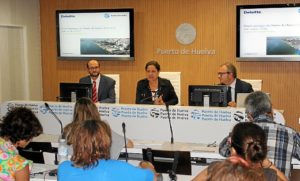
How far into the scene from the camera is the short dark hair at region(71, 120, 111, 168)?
237cm

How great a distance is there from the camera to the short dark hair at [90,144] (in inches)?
93.4

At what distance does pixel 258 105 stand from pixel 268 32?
394 centimetres

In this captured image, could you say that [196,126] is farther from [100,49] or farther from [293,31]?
[100,49]

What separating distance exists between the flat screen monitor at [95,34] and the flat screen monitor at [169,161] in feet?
13.5

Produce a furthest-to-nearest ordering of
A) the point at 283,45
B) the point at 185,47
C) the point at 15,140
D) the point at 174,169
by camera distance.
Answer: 1. the point at 185,47
2. the point at 283,45
3. the point at 174,169
4. the point at 15,140

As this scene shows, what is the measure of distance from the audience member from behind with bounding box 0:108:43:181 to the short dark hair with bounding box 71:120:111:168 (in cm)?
63

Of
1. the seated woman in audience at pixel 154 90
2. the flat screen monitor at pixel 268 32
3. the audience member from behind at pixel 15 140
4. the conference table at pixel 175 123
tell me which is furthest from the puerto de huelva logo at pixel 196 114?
the flat screen monitor at pixel 268 32

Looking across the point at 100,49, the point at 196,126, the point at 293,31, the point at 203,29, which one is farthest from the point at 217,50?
the point at 196,126

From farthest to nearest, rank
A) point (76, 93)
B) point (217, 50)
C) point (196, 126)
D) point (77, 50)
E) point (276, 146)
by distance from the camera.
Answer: point (77, 50), point (217, 50), point (76, 93), point (196, 126), point (276, 146)

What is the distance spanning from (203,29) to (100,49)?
1.80 meters

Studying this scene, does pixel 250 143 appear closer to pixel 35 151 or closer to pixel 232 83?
pixel 35 151

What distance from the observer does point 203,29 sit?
758 cm

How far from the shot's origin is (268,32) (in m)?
7.09

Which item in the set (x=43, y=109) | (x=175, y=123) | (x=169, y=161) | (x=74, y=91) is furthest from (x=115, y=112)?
(x=169, y=161)
